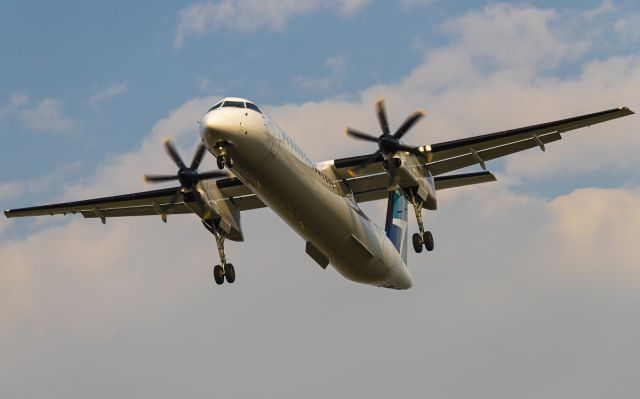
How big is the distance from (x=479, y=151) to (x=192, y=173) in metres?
9.96

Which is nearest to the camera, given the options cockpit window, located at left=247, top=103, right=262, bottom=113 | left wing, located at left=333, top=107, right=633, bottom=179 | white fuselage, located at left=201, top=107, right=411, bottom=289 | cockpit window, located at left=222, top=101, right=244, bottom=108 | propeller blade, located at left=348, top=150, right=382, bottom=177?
white fuselage, located at left=201, top=107, right=411, bottom=289

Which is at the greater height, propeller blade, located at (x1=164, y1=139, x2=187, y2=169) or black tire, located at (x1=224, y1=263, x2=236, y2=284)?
propeller blade, located at (x1=164, y1=139, x2=187, y2=169)

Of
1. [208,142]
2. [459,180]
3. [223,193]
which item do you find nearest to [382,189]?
[459,180]

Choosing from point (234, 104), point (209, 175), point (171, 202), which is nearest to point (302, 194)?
point (234, 104)

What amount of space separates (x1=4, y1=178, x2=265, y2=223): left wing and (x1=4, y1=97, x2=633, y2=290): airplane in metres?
0.04

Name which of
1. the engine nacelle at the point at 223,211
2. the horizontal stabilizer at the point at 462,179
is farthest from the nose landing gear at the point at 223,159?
the horizontal stabilizer at the point at 462,179

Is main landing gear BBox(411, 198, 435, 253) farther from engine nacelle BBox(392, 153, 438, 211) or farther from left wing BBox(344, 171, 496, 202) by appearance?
left wing BBox(344, 171, 496, 202)

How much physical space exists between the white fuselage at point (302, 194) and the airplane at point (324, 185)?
0.11 ft

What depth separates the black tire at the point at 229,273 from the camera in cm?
3384

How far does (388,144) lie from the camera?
31.8 m

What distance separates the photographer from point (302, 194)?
28.6 metres

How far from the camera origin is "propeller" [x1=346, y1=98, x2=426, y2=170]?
3188 cm

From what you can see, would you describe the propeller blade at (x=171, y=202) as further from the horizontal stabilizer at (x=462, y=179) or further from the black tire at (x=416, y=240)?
Result: the horizontal stabilizer at (x=462, y=179)

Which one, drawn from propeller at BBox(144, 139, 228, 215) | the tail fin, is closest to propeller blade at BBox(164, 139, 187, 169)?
propeller at BBox(144, 139, 228, 215)
